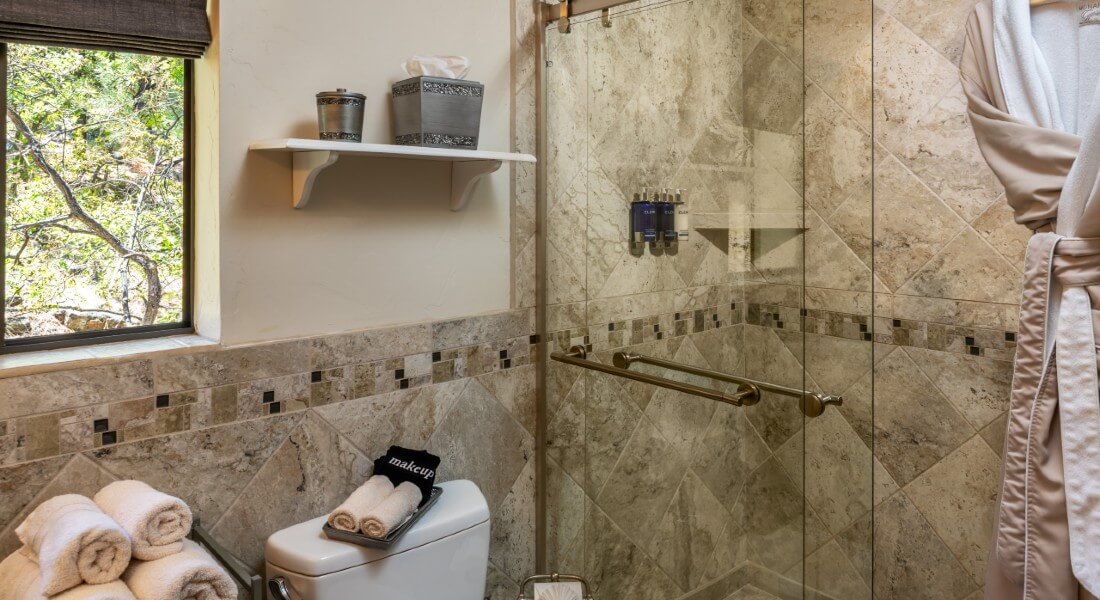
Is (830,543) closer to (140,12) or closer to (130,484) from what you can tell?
(130,484)

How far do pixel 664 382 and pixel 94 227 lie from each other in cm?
133

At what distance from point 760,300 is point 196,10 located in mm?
1320

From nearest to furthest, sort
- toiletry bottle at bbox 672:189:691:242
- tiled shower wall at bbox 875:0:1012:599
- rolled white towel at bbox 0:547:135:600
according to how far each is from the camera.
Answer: rolled white towel at bbox 0:547:135:600 → toiletry bottle at bbox 672:189:691:242 → tiled shower wall at bbox 875:0:1012:599

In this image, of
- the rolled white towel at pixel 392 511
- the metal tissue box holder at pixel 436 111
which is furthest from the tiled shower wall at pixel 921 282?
the rolled white towel at pixel 392 511

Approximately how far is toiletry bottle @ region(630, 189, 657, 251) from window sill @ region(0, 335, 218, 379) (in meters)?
1.00

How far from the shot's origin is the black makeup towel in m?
1.66

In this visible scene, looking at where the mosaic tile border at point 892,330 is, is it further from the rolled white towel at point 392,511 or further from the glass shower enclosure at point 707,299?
the rolled white towel at point 392,511

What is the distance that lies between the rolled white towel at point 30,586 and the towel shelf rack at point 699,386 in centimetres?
119

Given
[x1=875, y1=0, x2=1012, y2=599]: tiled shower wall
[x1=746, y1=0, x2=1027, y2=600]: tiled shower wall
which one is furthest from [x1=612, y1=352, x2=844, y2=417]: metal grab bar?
[x1=875, y1=0, x2=1012, y2=599]: tiled shower wall

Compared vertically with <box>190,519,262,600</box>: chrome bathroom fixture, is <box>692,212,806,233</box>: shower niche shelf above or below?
above

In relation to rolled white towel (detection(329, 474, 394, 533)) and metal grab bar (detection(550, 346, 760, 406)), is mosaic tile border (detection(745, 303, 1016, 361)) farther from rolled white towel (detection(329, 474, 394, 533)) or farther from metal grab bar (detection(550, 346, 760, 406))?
rolled white towel (detection(329, 474, 394, 533))

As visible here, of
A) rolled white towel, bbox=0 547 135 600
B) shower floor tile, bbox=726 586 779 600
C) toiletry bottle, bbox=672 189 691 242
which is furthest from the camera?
toiletry bottle, bbox=672 189 691 242

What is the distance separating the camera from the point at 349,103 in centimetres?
154

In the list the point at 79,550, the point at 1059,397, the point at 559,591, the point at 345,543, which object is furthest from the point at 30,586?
the point at 1059,397
